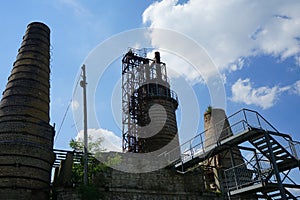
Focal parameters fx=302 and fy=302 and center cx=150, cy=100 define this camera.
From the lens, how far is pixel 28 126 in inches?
620

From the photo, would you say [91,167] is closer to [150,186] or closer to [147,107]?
[150,186]

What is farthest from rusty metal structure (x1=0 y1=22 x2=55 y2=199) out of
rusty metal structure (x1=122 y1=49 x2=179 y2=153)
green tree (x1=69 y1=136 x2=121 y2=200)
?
rusty metal structure (x1=122 y1=49 x2=179 y2=153)

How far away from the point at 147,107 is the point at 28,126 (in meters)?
13.5

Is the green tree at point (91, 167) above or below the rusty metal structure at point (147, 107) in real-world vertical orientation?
below

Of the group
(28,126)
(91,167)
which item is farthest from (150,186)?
(28,126)

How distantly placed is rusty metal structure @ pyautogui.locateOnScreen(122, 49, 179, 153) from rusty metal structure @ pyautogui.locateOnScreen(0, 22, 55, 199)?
→ 10722 mm

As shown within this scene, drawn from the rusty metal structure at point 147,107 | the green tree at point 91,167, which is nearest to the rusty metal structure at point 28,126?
the green tree at point 91,167

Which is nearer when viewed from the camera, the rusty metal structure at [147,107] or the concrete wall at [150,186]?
the concrete wall at [150,186]

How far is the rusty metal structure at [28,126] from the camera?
46.8 feet

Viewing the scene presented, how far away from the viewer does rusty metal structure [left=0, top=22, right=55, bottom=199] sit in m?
14.3

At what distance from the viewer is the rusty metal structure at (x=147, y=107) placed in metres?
26.1

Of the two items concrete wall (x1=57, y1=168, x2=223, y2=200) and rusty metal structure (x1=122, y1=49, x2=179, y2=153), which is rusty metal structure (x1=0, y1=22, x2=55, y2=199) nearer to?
concrete wall (x1=57, y1=168, x2=223, y2=200)

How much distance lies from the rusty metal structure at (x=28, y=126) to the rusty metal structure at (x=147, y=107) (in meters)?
10.7

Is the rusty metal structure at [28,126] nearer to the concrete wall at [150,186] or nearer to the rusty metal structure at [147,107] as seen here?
the concrete wall at [150,186]
